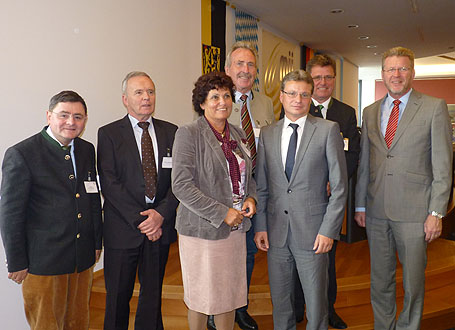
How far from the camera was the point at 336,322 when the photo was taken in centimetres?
309

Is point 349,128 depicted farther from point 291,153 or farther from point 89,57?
point 89,57

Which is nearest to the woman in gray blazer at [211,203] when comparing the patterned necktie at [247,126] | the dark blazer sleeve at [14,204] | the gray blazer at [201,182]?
the gray blazer at [201,182]

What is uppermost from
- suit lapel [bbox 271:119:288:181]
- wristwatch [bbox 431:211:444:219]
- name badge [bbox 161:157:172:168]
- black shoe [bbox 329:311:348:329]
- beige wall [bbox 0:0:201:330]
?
beige wall [bbox 0:0:201:330]

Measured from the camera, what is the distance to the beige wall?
2.93 metres

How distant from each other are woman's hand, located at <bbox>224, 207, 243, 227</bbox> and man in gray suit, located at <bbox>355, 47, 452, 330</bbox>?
1001mm

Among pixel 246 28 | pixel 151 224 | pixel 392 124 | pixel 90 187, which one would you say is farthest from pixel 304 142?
pixel 246 28

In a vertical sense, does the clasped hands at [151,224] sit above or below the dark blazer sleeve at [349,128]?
below

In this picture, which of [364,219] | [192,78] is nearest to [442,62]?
[192,78]

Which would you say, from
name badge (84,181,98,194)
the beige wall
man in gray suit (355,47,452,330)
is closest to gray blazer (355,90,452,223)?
man in gray suit (355,47,452,330)

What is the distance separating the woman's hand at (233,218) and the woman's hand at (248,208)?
0.21 feet

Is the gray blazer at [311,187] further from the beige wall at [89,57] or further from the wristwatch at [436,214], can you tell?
the beige wall at [89,57]

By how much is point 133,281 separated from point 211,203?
0.85m

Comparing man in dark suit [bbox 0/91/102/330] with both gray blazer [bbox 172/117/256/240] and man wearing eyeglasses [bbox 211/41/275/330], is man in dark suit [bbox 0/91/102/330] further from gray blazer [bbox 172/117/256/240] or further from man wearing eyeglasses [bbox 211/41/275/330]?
man wearing eyeglasses [bbox 211/41/275/330]

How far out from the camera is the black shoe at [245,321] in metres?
3.04
